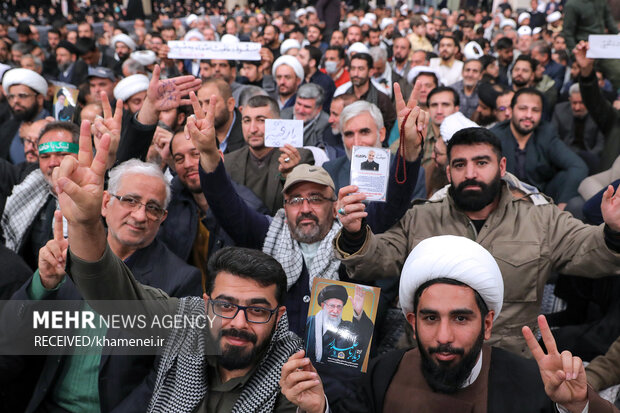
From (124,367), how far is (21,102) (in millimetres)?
4419

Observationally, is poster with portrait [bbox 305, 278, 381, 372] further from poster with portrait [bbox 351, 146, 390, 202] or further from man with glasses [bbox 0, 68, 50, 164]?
man with glasses [bbox 0, 68, 50, 164]

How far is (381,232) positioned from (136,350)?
4.10 ft

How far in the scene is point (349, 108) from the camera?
13.7 feet

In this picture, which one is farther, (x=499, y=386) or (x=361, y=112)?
(x=361, y=112)

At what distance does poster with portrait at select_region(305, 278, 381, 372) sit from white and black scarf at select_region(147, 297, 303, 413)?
0.60 ft

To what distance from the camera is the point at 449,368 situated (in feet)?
7.04

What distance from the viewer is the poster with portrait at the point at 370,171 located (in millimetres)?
2826

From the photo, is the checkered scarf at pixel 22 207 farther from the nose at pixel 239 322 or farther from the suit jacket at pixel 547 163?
the suit jacket at pixel 547 163

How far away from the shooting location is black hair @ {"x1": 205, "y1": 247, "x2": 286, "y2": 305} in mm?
2471

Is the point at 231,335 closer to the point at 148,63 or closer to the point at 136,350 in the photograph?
the point at 136,350

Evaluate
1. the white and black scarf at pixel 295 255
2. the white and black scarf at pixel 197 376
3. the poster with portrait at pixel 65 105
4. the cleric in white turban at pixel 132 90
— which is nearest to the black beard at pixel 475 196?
the white and black scarf at pixel 295 255

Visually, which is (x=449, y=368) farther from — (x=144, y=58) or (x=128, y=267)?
(x=144, y=58)

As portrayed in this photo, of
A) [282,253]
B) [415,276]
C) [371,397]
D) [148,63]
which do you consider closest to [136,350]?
[282,253]

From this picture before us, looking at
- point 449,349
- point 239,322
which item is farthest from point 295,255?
point 449,349
